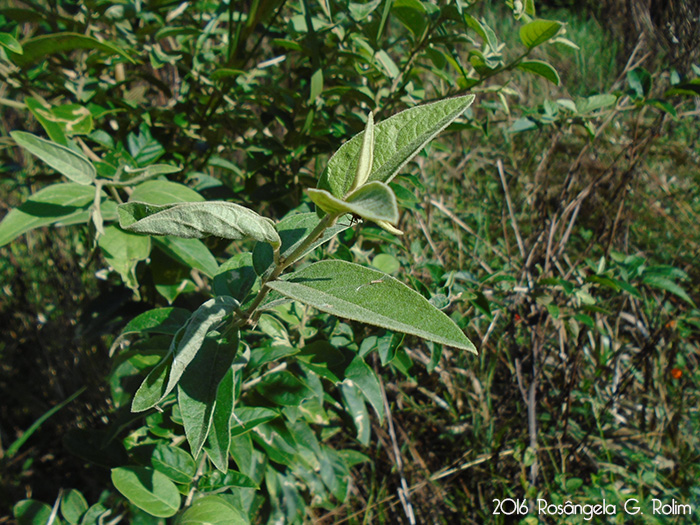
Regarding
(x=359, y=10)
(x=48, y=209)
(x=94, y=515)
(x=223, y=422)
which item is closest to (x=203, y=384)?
(x=223, y=422)

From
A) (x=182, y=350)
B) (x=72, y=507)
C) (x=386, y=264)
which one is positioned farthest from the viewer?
(x=386, y=264)

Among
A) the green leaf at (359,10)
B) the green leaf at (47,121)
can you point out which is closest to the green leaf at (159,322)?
the green leaf at (47,121)

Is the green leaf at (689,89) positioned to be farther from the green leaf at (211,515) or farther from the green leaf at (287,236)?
the green leaf at (211,515)

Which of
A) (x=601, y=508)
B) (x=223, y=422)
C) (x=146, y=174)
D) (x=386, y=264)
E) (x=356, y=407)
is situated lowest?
(x=601, y=508)

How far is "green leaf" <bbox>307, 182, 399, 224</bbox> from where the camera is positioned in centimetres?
36

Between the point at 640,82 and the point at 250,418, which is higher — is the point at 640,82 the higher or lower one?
the higher one

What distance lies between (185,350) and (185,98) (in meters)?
0.96

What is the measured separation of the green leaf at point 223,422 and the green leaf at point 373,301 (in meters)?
0.19

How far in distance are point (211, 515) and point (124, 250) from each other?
42 centimetres

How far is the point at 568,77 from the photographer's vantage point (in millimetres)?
3301

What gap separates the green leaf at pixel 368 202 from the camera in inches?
14.3

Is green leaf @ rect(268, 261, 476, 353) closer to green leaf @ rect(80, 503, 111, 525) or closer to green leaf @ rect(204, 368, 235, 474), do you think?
green leaf @ rect(204, 368, 235, 474)

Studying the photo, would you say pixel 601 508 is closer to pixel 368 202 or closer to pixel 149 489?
pixel 149 489

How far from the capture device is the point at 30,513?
0.91 metres
